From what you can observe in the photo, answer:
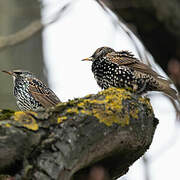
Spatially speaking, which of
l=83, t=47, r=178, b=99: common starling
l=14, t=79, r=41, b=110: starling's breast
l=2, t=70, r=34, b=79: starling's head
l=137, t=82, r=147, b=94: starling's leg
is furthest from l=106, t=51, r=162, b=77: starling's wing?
l=2, t=70, r=34, b=79: starling's head

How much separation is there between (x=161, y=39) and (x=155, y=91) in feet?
8.96

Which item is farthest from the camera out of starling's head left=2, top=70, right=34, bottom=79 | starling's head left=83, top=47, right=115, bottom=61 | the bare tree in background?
the bare tree in background

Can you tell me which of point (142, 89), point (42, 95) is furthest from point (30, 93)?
point (142, 89)

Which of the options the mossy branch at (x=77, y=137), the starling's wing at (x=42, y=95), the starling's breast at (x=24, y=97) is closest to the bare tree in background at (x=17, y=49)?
the starling's breast at (x=24, y=97)

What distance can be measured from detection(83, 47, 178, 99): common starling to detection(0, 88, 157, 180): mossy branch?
3.91 feet

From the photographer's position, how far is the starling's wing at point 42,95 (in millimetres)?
5602

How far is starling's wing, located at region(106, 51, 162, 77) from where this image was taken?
5.14 metres

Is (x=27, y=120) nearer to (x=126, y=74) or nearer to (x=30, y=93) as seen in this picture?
(x=126, y=74)

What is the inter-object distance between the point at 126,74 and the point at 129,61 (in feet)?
0.78

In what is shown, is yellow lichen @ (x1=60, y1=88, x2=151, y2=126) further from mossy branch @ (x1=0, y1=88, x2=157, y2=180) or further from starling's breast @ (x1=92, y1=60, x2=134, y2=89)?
starling's breast @ (x1=92, y1=60, x2=134, y2=89)

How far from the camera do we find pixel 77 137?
3146 millimetres

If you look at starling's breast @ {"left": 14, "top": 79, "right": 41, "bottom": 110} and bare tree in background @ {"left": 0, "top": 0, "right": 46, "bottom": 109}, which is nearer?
starling's breast @ {"left": 14, "top": 79, "right": 41, "bottom": 110}

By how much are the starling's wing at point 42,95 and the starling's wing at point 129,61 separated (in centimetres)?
84

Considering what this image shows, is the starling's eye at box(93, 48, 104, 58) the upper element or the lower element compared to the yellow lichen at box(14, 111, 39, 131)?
lower
